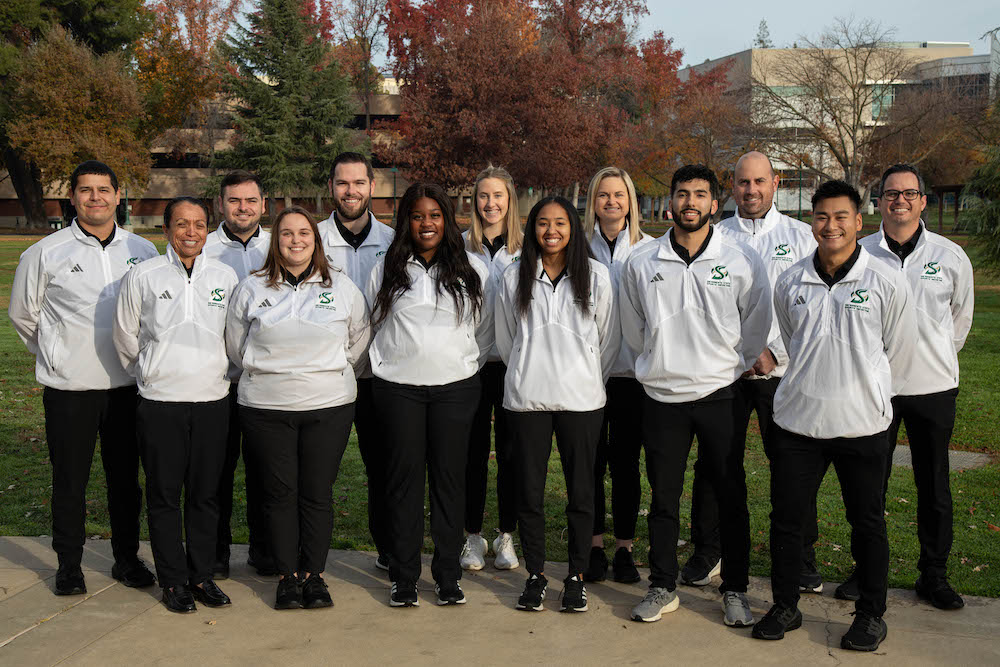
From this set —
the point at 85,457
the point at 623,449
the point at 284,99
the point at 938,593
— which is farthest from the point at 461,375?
the point at 284,99

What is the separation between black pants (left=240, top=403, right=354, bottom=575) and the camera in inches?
178

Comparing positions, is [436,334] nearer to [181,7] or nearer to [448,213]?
[448,213]

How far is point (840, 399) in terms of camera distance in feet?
13.3

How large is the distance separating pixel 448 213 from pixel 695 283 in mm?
1298

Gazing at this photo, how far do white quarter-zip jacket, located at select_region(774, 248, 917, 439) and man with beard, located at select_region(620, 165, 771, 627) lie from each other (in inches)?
12.9

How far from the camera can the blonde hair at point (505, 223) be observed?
5.20 metres

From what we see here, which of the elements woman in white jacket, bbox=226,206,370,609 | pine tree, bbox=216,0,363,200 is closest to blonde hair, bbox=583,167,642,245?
woman in white jacket, bbox=226,206,370,609

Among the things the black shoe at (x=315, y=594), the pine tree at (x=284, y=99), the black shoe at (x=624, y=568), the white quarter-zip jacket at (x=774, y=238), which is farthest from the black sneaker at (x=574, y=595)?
the pine tree at (x=284, y=99)

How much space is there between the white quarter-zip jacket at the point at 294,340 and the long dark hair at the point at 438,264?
174mm

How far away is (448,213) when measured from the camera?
4734mm

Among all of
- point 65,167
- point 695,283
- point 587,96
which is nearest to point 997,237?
point 695,283

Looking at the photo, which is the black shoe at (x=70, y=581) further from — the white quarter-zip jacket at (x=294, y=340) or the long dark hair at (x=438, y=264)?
the long dark hair at (x=438, y=264)

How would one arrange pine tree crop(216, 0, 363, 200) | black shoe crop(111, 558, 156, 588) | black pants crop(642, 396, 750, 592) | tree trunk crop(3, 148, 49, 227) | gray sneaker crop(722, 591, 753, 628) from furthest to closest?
tree trunk crop(3, 148, 49, 227) < pine tree crop(216, 0, 363, 200) < black shoe crop(111, 558, 156, 588) < black pants crop(642, 396, 750, 592) < gray sneaker crop(722, 591, 753, 628)

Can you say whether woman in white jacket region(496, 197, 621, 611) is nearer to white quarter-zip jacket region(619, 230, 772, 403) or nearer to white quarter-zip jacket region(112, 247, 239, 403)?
white quarter-zip jacket region(619, 230, 772, 403)
